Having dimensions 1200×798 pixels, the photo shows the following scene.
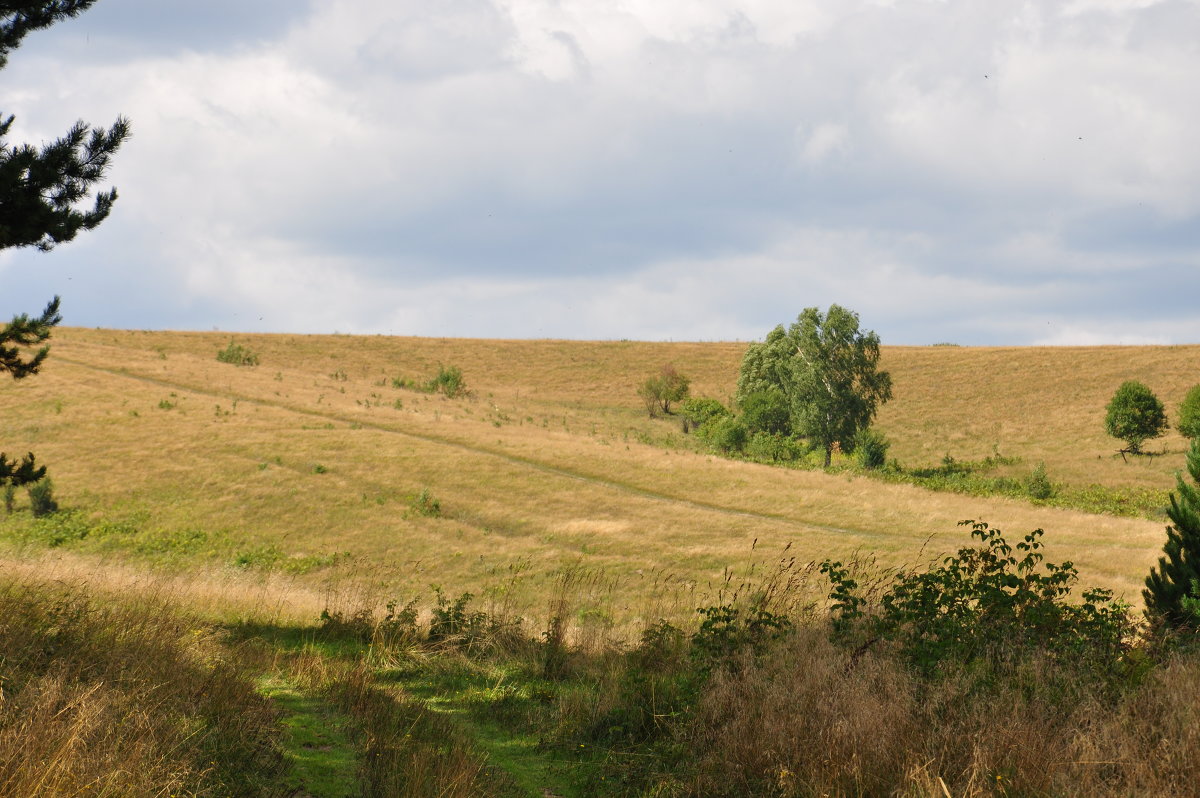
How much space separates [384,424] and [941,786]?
51816 mm

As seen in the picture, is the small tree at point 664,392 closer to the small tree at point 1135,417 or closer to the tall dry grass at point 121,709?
the small tree at point 1135,417

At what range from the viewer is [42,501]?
115 feet

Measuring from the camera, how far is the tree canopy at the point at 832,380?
62500mm

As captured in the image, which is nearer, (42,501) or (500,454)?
(42,501)

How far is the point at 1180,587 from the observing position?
460 inches

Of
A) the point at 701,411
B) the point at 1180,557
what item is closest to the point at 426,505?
the point at 1180,557

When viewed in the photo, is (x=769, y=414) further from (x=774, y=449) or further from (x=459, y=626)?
(x=459, y=626)

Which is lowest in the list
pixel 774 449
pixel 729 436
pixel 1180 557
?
pixel 774 449

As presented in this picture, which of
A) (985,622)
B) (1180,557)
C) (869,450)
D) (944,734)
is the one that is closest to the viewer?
(944,734)

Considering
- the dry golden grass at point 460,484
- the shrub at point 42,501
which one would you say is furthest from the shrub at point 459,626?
the shrub at point 42,501

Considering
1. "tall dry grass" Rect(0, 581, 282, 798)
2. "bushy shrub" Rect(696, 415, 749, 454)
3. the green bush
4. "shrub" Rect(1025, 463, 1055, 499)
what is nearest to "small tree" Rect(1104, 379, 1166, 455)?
"shrub" Rect(1025, 463, 1055, 499)

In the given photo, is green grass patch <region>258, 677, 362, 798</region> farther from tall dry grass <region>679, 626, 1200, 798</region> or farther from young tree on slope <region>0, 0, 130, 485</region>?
young tree on slope <region>0, 0, 130, 485</region>

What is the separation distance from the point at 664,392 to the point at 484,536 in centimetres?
5743

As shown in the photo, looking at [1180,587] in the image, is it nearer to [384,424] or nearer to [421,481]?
[421,481]
